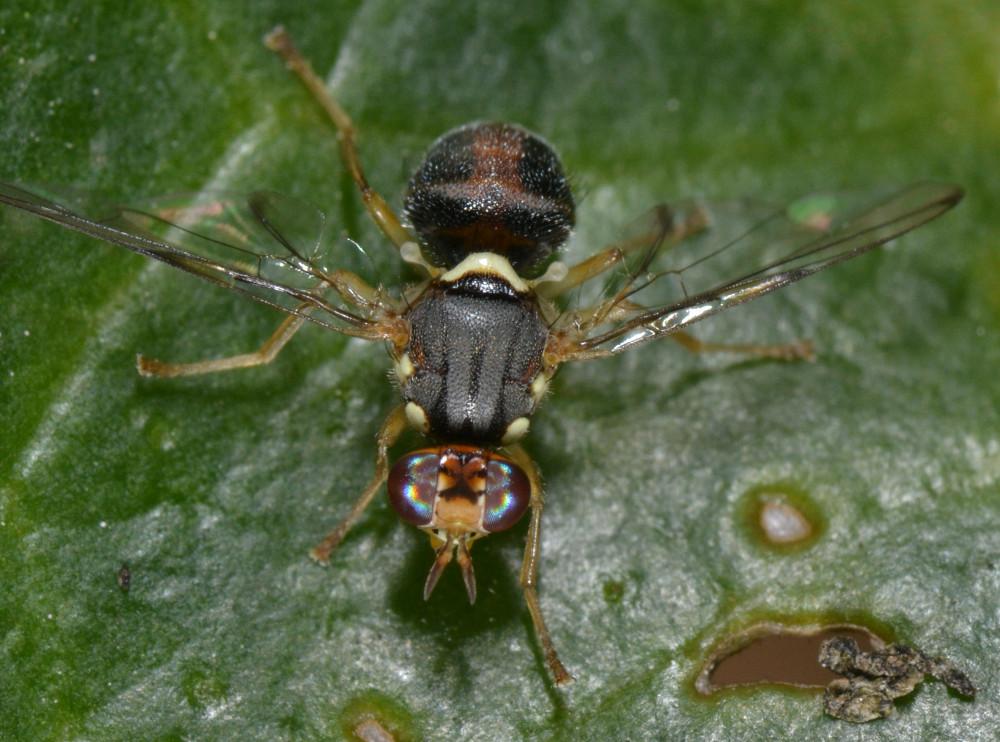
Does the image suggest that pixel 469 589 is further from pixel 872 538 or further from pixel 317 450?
pixel 872 538

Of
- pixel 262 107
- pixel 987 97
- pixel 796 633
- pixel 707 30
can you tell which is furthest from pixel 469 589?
pixel 987 97

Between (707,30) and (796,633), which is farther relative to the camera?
(707,30)

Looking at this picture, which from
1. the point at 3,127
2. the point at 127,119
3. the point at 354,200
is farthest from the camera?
the point at 354,200

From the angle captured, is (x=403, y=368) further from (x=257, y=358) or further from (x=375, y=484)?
(x=257, y=358)

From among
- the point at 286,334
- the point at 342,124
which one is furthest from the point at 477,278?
the point at 342,124

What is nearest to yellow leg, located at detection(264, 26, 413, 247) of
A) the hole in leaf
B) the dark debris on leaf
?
the hole in leaf

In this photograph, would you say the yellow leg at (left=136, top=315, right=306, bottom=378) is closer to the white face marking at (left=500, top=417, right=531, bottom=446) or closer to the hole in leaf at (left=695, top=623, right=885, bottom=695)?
the white face marking at (left=500, top=417, right=531, bottom=446)

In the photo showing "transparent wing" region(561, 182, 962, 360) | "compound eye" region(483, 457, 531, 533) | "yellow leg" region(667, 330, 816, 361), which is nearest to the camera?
"compound eye" region(483, 457, 531, 533)
